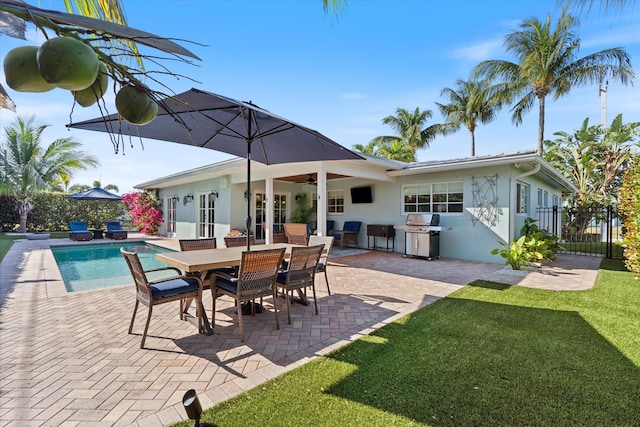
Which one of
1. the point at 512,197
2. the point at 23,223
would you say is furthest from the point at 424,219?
the point at 23,223

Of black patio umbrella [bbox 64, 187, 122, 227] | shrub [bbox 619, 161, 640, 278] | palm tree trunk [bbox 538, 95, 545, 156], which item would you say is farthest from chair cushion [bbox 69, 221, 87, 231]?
palm tree trunk [bbox 538, 95, 545, 156]

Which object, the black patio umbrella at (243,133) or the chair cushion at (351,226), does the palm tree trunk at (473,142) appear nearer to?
the chair cushion at (351,226)

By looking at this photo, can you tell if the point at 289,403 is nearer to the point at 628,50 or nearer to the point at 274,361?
the point at 274,361

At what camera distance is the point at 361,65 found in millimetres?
8156

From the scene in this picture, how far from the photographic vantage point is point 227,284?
3557 millimetres

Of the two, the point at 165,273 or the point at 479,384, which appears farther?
the point at 165,273

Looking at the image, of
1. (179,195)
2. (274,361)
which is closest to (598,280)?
(274,361)

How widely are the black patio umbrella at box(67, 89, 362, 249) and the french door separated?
8.13 meters

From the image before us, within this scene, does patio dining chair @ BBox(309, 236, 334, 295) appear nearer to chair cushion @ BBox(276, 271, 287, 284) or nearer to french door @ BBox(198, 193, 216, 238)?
chair cushion @ BBox(276, 271, 287, 284)

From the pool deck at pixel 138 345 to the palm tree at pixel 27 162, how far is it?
35.8 feet

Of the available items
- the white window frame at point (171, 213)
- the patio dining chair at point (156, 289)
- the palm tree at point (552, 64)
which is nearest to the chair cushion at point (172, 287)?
the patio dining chair at point (156, 289)

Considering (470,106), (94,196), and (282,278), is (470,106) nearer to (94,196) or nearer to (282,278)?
(282,278)

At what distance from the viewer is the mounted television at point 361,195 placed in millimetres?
10664

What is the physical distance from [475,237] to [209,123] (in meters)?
7.38
